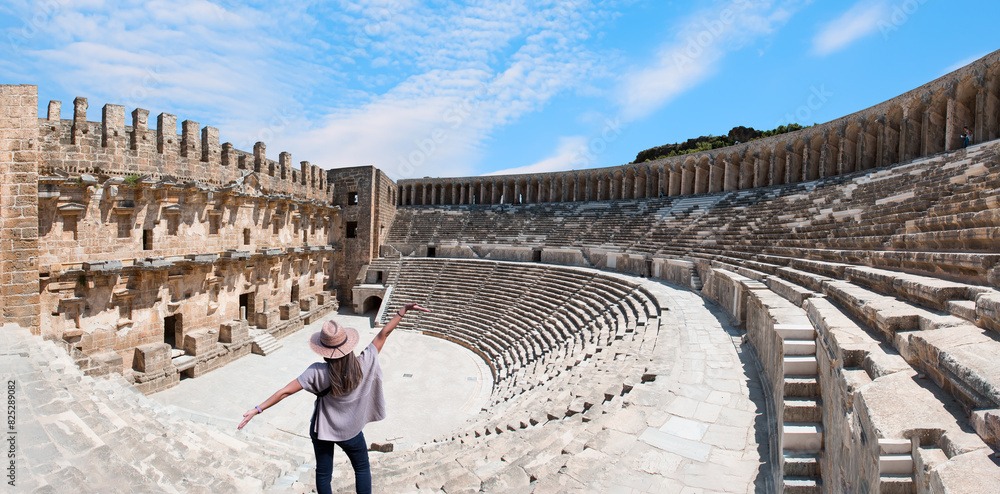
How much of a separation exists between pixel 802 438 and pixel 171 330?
61.1ft

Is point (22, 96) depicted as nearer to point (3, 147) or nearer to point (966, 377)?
point (3, 147)

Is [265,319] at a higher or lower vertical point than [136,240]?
lower

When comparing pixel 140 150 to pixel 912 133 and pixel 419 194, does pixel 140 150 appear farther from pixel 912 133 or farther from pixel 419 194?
pixel 912 133

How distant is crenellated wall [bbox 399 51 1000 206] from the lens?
43.5ft

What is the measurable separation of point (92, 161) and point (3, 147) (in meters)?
2.49

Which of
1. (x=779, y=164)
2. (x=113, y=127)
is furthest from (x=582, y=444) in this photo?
(x=779, y=164)

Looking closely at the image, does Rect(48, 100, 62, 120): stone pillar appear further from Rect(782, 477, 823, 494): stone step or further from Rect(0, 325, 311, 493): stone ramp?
Rect(782, 477, 823, 494): stone step

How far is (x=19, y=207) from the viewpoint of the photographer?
9.95m

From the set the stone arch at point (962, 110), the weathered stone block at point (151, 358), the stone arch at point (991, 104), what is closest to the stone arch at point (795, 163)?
the stone arch at point (962, 110)

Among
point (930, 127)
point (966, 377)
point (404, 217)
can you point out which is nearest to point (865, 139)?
point (930, 127)

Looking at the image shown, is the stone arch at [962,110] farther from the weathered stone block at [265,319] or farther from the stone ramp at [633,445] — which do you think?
the weathered stone block at [265,319]

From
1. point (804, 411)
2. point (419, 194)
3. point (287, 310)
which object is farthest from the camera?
point (419, 194)

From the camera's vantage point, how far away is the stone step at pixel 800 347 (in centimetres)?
444

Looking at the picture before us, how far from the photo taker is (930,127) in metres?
14.1
